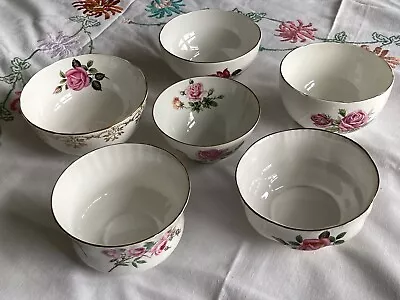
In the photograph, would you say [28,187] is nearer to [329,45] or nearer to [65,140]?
[65,140]

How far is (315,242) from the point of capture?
52cm

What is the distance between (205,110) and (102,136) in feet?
0.47

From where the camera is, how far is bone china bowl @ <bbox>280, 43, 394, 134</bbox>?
66 cm

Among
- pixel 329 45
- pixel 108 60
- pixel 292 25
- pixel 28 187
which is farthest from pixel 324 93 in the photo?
pixel 28 187

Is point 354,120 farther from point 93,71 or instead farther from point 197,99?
point 93,71

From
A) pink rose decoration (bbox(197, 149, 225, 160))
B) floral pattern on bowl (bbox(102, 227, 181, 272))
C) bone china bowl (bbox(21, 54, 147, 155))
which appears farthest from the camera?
bone china bowl (bbox(21, 54, 147, 155))

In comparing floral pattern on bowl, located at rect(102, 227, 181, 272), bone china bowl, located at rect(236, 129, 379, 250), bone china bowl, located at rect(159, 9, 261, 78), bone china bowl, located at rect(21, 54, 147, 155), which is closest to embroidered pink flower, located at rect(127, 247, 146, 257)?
floral pattern on bowl, located at rect(102, 227, 181, 272)

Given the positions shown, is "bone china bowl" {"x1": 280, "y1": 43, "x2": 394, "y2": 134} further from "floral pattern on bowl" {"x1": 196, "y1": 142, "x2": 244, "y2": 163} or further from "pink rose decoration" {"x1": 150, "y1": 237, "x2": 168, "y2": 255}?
"pink rose decoration" {"x1": 150, "y1": 237, "x2": 168, "y2": 255}

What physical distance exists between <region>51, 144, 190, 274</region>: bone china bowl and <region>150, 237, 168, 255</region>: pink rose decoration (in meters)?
0.02

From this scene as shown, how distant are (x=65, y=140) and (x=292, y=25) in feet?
1.35

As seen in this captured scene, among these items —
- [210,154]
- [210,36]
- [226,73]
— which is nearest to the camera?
[210,154]

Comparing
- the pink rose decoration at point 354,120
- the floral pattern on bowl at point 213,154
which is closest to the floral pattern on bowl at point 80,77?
the floral pattern on bowl at point 213,154

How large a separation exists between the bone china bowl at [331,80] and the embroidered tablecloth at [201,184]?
35 mm

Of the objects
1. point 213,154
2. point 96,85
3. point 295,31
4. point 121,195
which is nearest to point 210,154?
point 213,154
